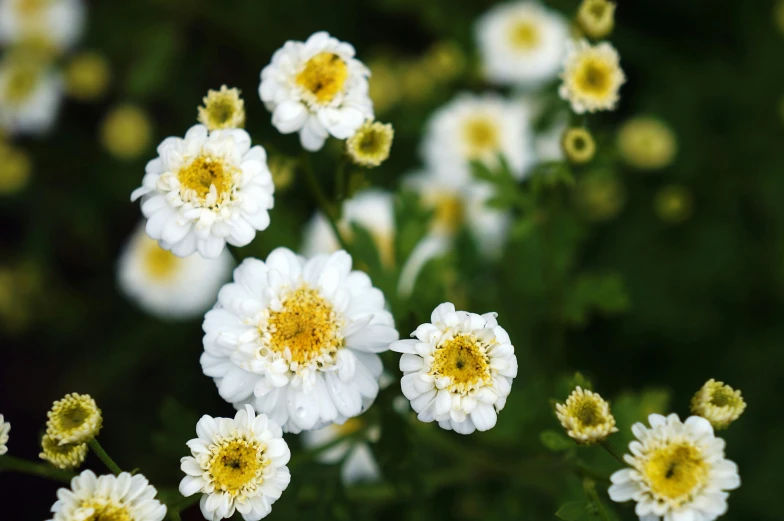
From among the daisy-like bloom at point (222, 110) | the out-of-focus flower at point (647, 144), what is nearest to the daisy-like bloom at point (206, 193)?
the daisy-like bloom at point (222, 110)

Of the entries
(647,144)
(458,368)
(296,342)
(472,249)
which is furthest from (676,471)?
(647,144)

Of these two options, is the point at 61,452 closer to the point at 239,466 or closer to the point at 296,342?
the point at 239,466

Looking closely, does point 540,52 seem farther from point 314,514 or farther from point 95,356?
point 95,356

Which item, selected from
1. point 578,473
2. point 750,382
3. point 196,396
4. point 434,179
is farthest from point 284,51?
point 750,382

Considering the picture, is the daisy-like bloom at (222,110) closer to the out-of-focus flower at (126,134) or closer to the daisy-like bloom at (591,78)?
the daisy-like bloom at (591,78)

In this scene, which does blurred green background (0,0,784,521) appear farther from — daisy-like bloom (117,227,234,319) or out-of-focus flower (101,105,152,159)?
daisy-like bloom (117,227,234,319)
